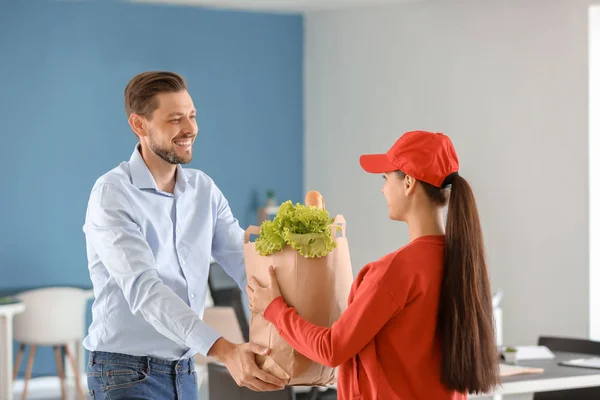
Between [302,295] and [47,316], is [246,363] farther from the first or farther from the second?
[47,316]

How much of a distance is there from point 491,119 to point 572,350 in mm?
2750

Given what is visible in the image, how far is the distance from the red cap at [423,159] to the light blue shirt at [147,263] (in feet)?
1.77

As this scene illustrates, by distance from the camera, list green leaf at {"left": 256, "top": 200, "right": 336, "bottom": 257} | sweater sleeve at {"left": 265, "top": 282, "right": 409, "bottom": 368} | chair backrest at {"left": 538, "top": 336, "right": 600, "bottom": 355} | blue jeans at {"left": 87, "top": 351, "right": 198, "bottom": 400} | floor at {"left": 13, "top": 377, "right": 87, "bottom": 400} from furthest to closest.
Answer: floor at {"left": 13, "top": 377, "right": 87, "bottom": 400}, chair backrest at {"left": 538, "top": 336, "right": 600, "bottom": 355}, blue jeans at {"left": 87, "top": 351, "right": 198, "bottom": 400}, green leaf at {"left": 256, "top": 200, "right": 336, "bottom": 257}, sweater sleeve at {"left": 265, "top": 282, "right": 409, "bottom": 368}

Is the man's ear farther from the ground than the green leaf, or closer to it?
farther from the ground

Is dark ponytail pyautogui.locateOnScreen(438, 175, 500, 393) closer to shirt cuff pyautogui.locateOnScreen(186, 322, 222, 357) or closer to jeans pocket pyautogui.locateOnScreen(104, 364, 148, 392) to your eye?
shirt cuff pyautogui.locateOnScreen(186, 322, 222, 357)

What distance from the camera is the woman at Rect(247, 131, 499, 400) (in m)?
1.88

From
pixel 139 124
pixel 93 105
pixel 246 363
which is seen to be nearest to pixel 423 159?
pixel 246 363

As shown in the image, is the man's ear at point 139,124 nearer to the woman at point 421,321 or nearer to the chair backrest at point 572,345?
the woman at point 421,321

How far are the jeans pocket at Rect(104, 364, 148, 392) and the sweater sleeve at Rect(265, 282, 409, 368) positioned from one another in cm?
40

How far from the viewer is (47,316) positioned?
5992 millimetres

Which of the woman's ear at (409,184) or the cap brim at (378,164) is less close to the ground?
the cap brim at (378,164)

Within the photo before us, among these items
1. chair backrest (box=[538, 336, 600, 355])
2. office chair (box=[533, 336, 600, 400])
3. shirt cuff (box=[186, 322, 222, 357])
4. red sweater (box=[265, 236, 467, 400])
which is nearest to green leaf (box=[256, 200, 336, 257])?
red sweater (box=[265, 236, 467, 400])

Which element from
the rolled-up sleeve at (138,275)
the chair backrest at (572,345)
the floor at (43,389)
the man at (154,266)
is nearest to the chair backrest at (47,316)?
the floor at (43,389)

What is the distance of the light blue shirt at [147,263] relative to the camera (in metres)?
2.04
